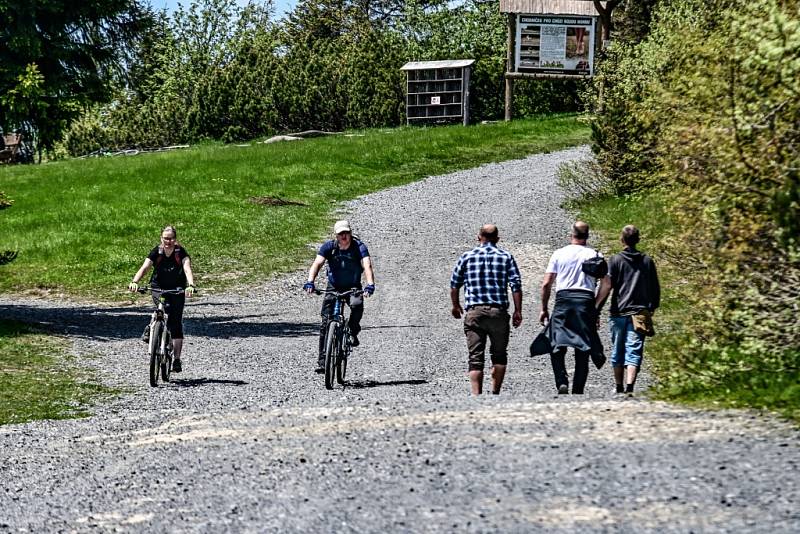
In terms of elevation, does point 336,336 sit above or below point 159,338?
above

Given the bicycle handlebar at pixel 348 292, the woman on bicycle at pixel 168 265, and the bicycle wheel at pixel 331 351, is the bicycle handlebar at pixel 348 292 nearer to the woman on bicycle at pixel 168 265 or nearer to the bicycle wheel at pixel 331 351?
the bicycle wheel at pixel 331 351

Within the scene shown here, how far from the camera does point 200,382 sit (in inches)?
630

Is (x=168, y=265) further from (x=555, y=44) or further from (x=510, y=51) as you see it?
(x=510, y=51)

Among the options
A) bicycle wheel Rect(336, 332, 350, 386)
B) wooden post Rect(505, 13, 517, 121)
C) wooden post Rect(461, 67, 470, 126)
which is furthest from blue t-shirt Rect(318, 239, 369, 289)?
wooden post Rect(461, 67, 470, 126)

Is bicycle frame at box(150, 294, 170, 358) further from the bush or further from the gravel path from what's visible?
the bush

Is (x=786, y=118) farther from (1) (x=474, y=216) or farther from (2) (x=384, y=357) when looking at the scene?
(1) (x=474, y=216)

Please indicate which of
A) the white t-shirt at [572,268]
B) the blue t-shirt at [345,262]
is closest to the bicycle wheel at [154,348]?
the blue t-shirt at [345,262]

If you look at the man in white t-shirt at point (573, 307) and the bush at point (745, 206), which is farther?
the man in white t-shirt at point (573, 307)

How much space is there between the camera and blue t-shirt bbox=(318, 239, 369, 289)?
14.3m

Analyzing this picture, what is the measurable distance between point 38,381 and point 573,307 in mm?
7434

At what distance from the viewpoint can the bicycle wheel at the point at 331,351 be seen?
14.2 metres

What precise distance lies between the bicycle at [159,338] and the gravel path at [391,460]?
0.85 feet

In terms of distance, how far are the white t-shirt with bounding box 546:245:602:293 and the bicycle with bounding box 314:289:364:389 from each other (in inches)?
99.7

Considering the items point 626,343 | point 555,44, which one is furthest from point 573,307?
point 555,44
